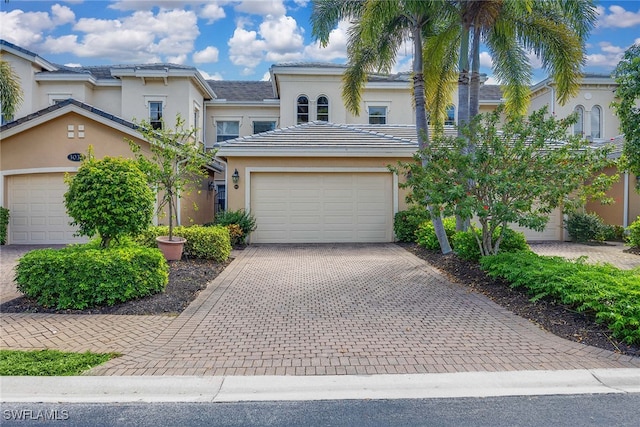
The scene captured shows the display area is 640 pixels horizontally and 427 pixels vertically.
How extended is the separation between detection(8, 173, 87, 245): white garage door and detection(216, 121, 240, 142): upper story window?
399 inches

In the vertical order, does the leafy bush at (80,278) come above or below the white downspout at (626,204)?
below

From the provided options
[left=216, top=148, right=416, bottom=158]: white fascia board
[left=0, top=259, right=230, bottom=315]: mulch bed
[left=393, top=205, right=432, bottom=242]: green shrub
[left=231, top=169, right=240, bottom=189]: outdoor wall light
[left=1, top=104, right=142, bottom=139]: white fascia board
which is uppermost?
[left=1, top=104, right=142, bottom=139]: white fascia board

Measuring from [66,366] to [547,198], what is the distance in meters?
8.47

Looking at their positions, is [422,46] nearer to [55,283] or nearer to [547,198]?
[547,198]

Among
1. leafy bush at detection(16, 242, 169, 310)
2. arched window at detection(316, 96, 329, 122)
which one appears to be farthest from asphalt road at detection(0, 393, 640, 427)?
arched window at detection(316, 96, 329, 122)

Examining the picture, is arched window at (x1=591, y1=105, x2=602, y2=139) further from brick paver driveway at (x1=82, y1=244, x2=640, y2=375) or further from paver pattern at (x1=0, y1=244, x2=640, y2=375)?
paver pattern at (x1=0, y1=244, x2=640, y2=375)

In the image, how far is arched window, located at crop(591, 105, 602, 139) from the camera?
23.4 metres

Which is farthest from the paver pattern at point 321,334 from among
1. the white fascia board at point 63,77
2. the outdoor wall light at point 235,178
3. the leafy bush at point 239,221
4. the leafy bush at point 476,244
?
the white fascia board at point 63,77

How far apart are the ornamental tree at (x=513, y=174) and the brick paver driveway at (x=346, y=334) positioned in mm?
1778

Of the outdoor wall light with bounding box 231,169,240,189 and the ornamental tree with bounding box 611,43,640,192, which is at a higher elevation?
the ornamental tree with bounding box 611,43,640,192

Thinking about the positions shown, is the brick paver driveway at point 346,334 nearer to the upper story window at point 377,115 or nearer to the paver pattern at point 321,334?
the paver pattern at point 321,334

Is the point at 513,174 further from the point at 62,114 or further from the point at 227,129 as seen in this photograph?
the point at 227,129

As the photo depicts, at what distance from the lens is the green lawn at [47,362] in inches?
176

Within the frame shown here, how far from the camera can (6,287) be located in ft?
27.1
